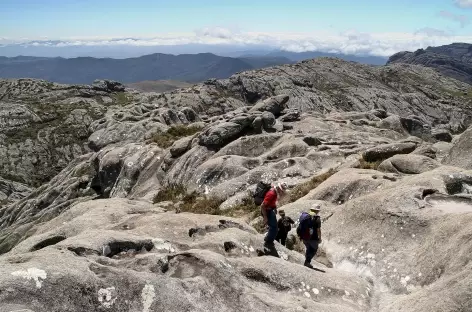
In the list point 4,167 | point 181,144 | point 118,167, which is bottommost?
point 4,167

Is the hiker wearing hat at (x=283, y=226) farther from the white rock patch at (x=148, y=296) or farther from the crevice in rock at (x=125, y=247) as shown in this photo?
the white rock patch at (x=148, y=296)

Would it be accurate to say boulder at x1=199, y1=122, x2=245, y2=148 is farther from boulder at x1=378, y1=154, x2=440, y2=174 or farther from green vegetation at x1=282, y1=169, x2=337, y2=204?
boulder at x1=378, y1=154, x2=440, y2=174

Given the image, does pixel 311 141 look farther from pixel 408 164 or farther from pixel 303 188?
pixel 408 164

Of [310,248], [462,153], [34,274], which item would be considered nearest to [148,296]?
[34,274]

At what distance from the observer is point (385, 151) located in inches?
1531

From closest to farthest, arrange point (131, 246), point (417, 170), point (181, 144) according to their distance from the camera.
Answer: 1. point (131, 246)
2. point (417, 170)
3. point (181, 144)

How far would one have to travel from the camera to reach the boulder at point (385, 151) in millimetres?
38594

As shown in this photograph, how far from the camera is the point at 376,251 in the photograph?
2227 centimetres

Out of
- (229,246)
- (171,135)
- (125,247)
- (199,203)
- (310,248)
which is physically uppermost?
(125,247)

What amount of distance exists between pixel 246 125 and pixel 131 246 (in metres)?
39.5

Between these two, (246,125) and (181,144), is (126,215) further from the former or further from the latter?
(246,125)

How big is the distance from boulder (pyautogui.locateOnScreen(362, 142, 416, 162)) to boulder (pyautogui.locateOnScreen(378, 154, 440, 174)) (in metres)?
3.19

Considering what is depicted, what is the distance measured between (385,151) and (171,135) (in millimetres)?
35233

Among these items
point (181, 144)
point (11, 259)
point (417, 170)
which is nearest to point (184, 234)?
point (11, 259)
